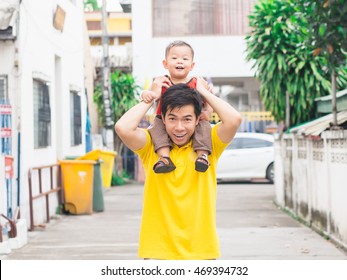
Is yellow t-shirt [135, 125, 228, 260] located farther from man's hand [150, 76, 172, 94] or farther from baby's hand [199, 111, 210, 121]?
man's hand [150, 76, 172, 94]

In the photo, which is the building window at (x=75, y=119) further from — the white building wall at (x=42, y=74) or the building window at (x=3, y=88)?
the building window at (x=3, y=88)

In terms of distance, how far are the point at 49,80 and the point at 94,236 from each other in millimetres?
3429

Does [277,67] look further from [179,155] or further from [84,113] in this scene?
[179,155]

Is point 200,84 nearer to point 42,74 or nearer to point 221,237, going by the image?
point 221,237

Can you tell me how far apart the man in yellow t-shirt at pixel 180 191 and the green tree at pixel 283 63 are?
11628mm

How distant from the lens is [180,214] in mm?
4133

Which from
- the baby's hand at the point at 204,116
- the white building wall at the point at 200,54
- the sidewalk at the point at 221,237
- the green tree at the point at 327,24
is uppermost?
the white building wall at the point at 200,54

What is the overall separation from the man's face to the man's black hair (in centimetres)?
2

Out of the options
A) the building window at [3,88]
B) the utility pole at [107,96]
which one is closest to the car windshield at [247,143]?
the utility pole at [107,96]

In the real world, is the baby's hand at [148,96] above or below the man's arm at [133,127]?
above

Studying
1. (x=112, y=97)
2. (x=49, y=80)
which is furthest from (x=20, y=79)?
(x=112, y=97)

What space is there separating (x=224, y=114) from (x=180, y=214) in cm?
57

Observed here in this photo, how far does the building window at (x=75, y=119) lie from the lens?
55.3 feet

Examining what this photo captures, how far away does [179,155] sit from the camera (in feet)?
14.0
